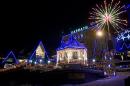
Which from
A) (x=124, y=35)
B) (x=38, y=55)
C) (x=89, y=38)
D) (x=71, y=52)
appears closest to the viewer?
(x=38, y=55)

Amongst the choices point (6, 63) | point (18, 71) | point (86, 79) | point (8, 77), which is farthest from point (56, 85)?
point (6, 63)

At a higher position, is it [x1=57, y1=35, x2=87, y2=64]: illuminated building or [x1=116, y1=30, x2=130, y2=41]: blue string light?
[x1=116, y1=30, x2=130, y2=41]: blue string light

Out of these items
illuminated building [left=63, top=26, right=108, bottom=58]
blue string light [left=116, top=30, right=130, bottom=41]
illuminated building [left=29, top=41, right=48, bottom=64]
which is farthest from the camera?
illuminated building [left=63, top=26, right=108, bottom=58]

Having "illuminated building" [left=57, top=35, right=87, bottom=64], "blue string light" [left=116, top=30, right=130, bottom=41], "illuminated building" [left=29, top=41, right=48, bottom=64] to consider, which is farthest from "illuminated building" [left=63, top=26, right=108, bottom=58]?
"illuminated building" [left=29, top=41, right=48, bottom=64]

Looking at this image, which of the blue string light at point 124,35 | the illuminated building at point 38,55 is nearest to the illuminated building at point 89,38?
the blue string light at point 124,35

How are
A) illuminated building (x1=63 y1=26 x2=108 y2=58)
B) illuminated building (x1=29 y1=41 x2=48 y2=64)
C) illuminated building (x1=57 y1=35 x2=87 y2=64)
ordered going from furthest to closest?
illuminated building (x1=63 y1=26 x2=108 y2=58) < illuminated building (x1=57 y1=35 x2=87 y2=64) < illuminated building (x1=29 y1=41 x2=48 y2=64)

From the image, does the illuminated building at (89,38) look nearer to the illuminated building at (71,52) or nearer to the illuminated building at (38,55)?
the illuminated building at (71,52)

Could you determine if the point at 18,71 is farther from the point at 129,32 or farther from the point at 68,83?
the point at 129,32

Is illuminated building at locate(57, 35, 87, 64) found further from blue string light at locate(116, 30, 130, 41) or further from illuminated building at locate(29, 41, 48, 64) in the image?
blue string light at locate(116, 30, 130, 41)

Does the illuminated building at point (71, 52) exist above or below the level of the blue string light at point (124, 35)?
below

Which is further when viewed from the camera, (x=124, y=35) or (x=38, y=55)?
(x=124, y=35)

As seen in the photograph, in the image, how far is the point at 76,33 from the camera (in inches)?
3885

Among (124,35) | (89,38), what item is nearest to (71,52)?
(89,38)

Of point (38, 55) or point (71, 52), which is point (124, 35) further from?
point (38, 55)
